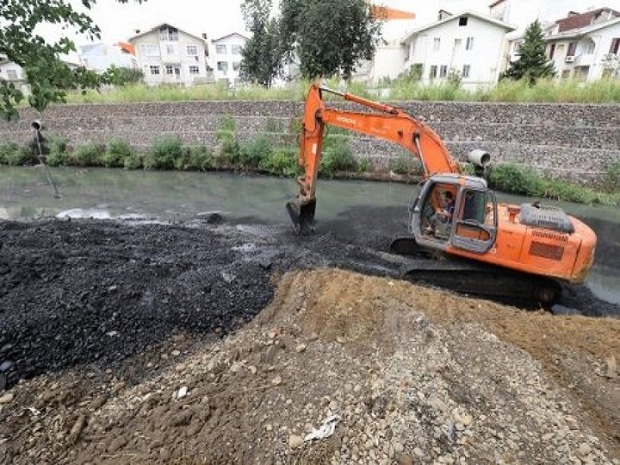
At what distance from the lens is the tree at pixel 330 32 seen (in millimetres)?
15305

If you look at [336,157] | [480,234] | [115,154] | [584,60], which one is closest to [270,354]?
[480,234]

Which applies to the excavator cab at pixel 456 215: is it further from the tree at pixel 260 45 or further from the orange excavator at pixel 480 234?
the tree at pixel 260 45

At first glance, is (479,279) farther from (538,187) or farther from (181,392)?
(538,187)

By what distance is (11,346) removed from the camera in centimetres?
370

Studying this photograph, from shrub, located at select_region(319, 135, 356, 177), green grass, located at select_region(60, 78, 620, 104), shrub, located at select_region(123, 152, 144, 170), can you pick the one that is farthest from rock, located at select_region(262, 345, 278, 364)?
shrub, located at select_region(123, 152, 144, 170)

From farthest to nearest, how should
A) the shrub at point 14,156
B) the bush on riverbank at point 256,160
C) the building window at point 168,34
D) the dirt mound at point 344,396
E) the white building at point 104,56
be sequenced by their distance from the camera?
the white building at point 104,56, the building window at point 168,34, the shrub at point 14,156, the bush on riverbank at point 256,160, the dirt mound at point 344,396

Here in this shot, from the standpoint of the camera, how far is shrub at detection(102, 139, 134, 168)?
14.4 m

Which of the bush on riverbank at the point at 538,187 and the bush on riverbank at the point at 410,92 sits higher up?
the bush on riverbank at the point at 410,92

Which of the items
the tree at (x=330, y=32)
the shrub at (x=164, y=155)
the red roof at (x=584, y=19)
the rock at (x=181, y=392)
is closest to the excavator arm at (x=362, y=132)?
the rock at (x=181, y=392)

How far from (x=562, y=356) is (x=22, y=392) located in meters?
5.00

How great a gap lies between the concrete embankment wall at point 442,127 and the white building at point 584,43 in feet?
50.1

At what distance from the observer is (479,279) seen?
5.66m

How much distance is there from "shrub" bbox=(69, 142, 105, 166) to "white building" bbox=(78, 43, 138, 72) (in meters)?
31.3

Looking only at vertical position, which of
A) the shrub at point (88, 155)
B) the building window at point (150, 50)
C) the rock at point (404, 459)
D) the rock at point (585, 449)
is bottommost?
the shrub at point (88, 155)
